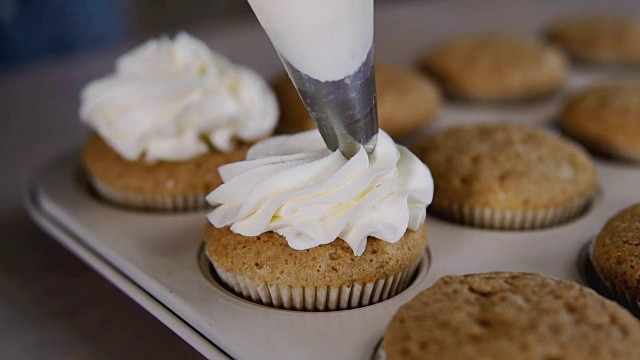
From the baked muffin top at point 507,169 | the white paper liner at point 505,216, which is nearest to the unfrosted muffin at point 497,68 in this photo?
the baked muffin top at point 507,169

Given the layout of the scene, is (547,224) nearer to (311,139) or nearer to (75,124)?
(311,139)

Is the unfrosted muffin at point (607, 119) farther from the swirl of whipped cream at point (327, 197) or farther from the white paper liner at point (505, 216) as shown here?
the swirl of whipped cream at point (327, 197)

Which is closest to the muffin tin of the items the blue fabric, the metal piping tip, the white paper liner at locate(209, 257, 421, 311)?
the white paper liner at locate(209, 257, 421, 311)

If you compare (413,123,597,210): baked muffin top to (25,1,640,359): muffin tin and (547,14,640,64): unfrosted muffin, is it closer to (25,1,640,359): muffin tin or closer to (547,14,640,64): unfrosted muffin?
(25,1,640,359): muffin tin

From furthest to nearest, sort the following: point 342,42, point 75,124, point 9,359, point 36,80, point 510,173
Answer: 1. point 36,80
2. point 75,124
3. point 510,173
4. point 9,359
5. point 342,42

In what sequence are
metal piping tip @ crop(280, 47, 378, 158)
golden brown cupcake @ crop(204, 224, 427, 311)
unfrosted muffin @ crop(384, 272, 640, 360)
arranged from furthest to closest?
golden brown cupcake @ crop(204, 224, 427, 311)
metal piping tip @ crop(280, 47, 378, 158)
unfrosted muffin @ crop(384, 272, 640, 360)

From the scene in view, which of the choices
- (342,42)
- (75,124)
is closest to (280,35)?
(342,42)

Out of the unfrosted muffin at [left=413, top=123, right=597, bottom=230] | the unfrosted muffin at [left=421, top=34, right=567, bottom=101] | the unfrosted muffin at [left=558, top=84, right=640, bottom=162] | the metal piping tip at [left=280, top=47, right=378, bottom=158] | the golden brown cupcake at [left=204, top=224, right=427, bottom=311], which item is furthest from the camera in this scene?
the unfrosted muffin at [left=421, top=34, right=567, bottom=101]

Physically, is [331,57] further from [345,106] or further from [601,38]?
[601,38]
